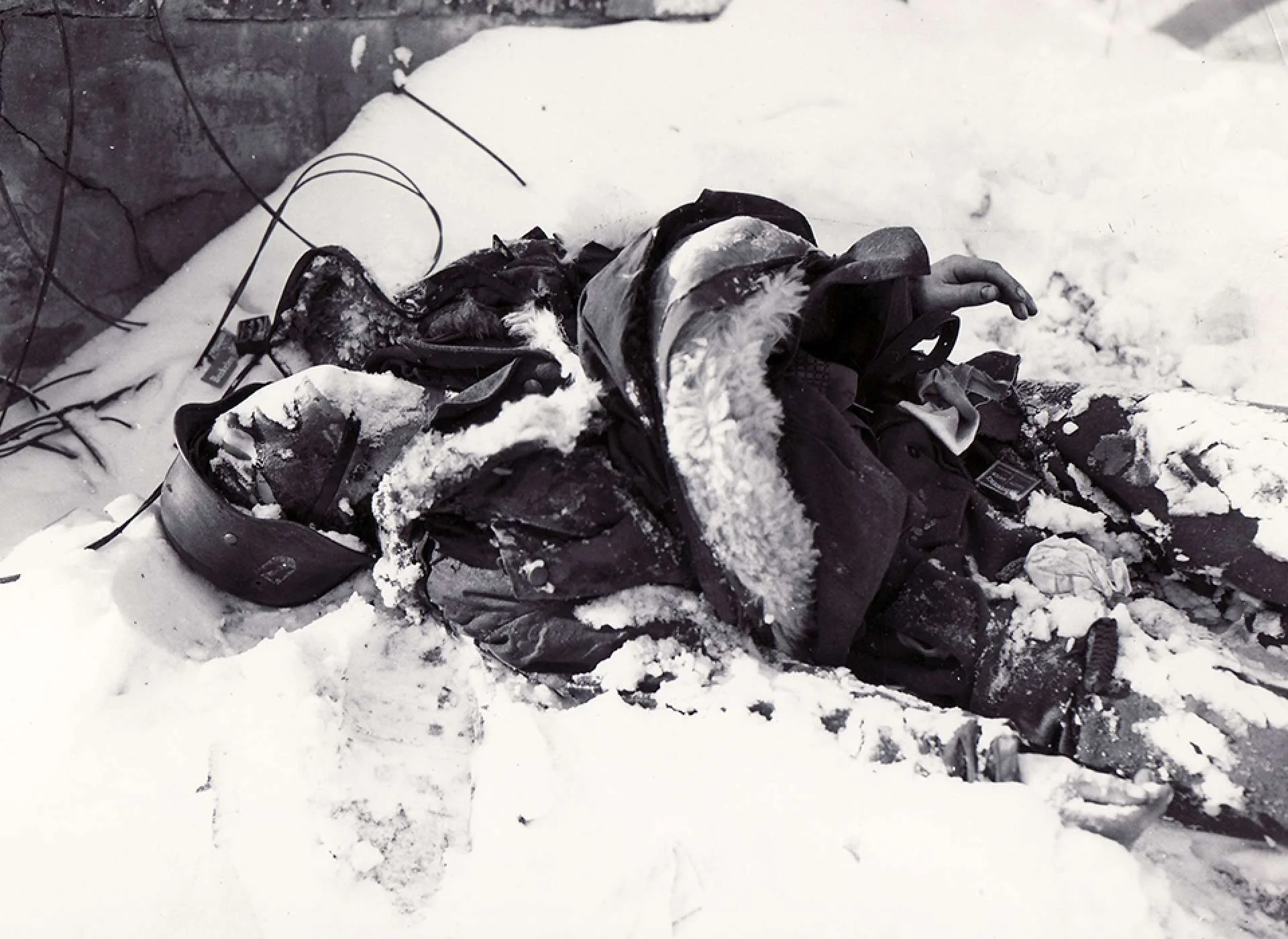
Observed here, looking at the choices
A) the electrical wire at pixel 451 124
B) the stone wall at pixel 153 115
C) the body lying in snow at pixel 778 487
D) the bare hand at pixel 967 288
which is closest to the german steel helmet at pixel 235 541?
the body lying in snow at pixel 778 487

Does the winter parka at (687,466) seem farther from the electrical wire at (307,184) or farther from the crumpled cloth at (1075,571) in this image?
the electrical wire at (307,184)

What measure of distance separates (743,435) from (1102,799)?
58cm

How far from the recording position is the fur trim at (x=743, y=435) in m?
1.10

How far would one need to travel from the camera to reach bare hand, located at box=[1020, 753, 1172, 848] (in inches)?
38.6

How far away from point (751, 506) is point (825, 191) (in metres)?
1.19

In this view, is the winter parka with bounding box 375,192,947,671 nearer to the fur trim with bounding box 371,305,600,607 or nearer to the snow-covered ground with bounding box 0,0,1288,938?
the fur trim with bounding box 371,305,600,607

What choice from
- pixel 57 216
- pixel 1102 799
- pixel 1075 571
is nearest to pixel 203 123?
pixel 57 216

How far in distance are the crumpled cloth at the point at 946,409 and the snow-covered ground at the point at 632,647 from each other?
0.40 m

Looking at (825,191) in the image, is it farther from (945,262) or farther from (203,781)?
(203,781)

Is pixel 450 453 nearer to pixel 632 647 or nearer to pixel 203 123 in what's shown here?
pixel 632 647

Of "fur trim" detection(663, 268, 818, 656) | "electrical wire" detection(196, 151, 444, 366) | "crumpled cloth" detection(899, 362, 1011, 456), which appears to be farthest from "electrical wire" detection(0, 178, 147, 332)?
"crumpled cloth" detection(899, 362, 1011, 456)

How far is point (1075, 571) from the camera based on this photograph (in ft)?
4.17

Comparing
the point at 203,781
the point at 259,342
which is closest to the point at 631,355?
the point at 203,781

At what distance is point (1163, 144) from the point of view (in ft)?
6.81
